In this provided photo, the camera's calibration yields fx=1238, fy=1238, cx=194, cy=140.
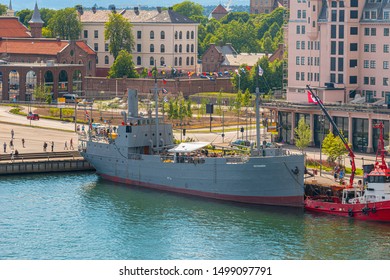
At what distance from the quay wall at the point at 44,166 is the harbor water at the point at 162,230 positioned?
6721 mm

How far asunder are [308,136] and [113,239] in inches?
1244

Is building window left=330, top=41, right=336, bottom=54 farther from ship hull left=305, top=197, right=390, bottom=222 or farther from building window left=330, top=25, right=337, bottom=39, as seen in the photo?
ship hull left=305, top=197, right=390, bottom=222

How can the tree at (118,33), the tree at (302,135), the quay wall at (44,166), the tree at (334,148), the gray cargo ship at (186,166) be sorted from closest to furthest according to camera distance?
the gray cargo ship at (186,166)
the tree at (334,148)
the tree at (302,135)
the quay wall at (44,166)
the tree at (118,33)

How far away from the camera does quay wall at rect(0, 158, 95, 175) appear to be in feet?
356

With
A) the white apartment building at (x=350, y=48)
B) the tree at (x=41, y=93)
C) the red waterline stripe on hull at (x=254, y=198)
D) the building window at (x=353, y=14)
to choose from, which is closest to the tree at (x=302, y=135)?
the white apartment building at (x=350, y=48)

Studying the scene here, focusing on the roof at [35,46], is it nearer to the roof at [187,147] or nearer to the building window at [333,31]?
the building window at [333,31]

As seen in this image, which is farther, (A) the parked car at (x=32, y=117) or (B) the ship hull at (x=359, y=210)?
(A) the parked car at (x=32, y=117)

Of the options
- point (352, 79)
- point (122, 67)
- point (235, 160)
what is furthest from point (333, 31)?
point (122, 67)

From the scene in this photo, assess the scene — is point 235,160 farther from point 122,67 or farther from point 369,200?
point 122,67

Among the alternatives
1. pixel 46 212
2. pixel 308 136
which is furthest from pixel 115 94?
pixel 46 212

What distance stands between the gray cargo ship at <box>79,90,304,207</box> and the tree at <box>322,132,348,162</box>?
6.48 metres

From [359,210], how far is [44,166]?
1312 inches

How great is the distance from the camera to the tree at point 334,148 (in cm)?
10075

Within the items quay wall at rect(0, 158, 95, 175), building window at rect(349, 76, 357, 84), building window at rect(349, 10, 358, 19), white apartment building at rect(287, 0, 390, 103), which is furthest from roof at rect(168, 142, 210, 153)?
building window at rect(349, 10, 358, 19)
